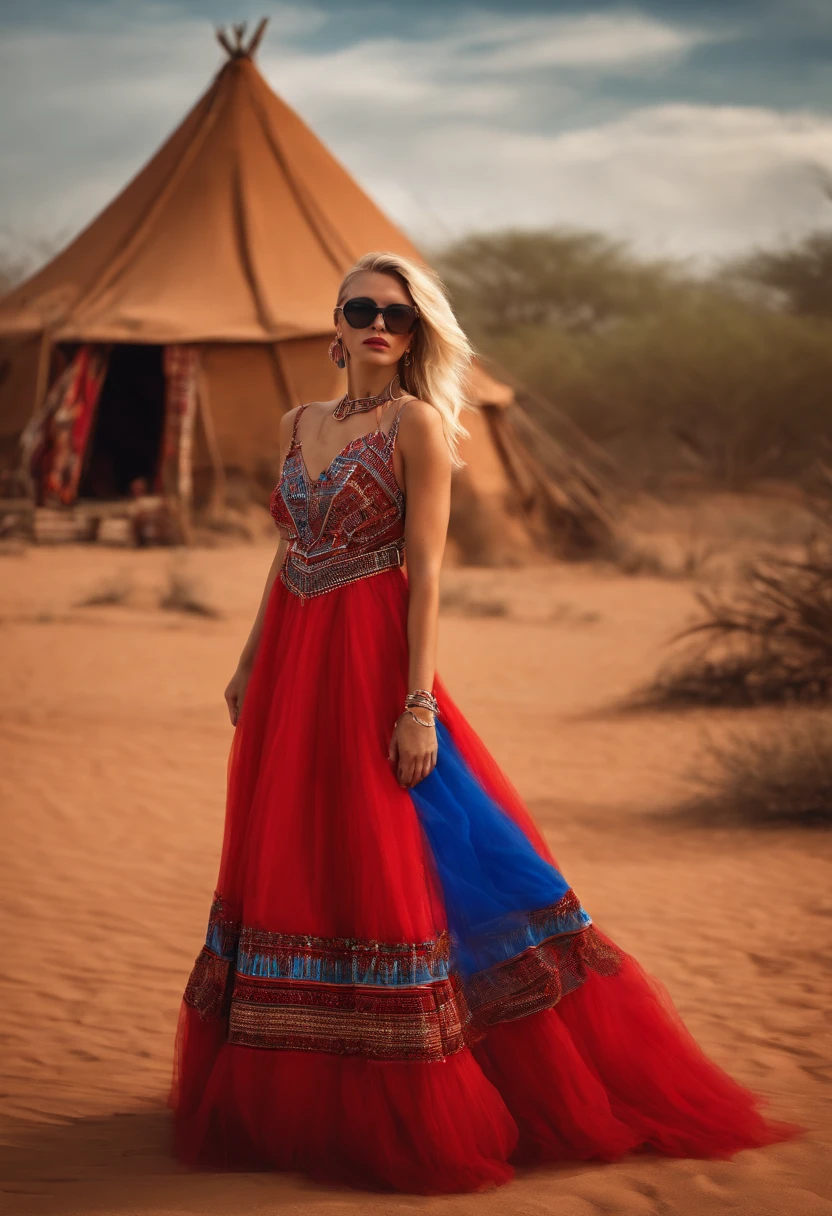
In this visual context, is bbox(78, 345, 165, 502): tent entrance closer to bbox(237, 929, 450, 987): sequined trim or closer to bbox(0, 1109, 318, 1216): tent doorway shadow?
bbox(0, 1109, 318, 1216): tent doorway shadow

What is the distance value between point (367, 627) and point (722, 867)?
3335 millimetres

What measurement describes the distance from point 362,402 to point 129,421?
14.4 m

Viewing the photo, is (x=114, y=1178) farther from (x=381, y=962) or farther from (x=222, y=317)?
(x=222, y=317)

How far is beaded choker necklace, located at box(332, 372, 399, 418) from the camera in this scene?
106 inches

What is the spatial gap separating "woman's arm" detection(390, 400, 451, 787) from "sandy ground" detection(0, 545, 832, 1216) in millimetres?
887

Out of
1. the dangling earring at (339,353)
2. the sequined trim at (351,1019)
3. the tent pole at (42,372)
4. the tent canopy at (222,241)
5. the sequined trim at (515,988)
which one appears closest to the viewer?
the sequined trim at (351,1019)

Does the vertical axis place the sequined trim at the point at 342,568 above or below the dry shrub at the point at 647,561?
above

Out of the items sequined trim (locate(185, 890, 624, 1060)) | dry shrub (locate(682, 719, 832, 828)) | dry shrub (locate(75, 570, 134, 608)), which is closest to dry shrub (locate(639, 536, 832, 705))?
dry shrub (locate(682, 719, 832, 828))

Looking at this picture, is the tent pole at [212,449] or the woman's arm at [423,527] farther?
the tent pole at [212,449]

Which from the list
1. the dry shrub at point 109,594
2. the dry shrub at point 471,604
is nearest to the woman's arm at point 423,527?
the dry shrub at point 109,594

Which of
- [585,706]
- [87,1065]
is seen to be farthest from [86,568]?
[87,1065]

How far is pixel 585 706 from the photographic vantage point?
28.1 ft

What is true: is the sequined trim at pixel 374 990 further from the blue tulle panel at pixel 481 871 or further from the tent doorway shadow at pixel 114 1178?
the tent doorway shadow at pixel 114 1178

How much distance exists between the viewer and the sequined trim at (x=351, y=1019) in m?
2.43
